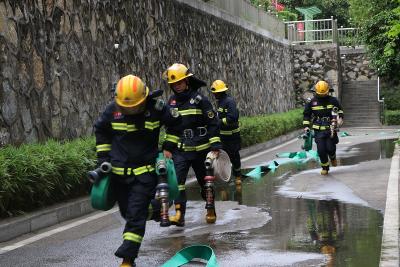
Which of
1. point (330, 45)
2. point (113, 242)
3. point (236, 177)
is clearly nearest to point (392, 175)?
point (236, 177)

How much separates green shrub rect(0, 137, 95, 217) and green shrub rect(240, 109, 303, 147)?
1032cm

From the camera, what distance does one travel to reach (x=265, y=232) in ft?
27.6

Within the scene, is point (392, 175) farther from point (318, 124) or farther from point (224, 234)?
point (224, 234)

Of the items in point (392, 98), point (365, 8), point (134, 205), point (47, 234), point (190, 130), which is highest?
point (365, 8)

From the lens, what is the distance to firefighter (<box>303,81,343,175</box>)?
48.1 ft

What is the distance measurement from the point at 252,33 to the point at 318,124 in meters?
15.6

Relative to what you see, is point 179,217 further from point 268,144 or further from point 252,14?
point 252,14

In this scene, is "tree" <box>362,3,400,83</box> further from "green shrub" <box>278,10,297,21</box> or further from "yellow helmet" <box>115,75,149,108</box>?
"yellow helmet" <box>115,75,149,108</box>

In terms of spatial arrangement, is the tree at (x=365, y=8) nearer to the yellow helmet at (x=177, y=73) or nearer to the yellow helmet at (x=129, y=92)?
the yellow helmet at (x=177, y=73)

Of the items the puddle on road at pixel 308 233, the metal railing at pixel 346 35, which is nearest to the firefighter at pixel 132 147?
the puddle on road at pixel 308 233

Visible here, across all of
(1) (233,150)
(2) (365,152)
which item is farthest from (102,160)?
(2) (365,152)

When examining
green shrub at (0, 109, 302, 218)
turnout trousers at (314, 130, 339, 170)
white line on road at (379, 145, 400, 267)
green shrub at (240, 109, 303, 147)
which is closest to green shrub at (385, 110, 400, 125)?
green shrub at (240, 109, 303, 147)

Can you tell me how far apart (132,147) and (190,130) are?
2.57m

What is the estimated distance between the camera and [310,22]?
135 feet
